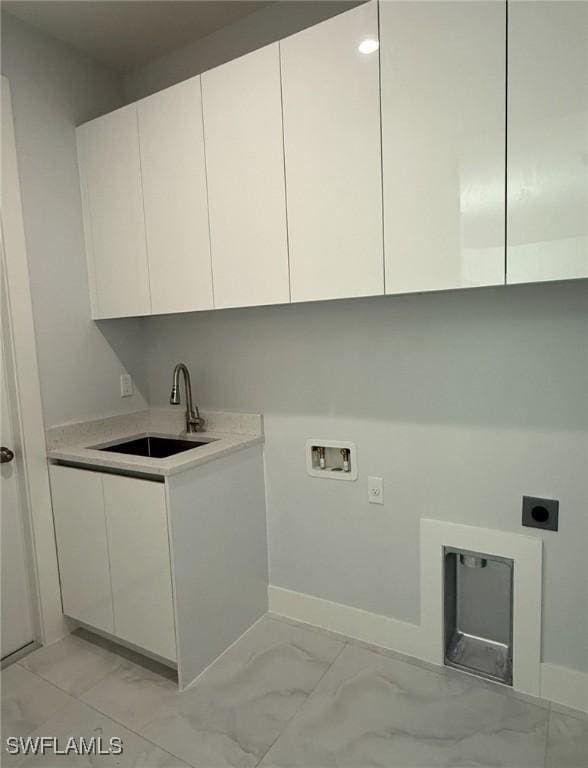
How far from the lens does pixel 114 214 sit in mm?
2008

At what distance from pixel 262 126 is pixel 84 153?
996 millimetres

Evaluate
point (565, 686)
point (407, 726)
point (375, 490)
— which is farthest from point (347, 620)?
point (565, 686)

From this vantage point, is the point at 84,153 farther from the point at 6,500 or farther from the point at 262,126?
the point at 6,500

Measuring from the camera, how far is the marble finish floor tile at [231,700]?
146 cm

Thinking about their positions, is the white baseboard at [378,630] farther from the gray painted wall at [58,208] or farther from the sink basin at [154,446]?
the gray painted wall at [58,208]

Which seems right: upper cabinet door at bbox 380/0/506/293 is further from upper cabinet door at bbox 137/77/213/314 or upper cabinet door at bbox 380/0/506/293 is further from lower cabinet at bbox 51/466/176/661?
lower cabinet at bbox 51/466/176/661

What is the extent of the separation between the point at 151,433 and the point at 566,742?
210 cm

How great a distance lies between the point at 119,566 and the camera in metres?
1.82

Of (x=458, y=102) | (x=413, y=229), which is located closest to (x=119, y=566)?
(x=413, y=229)

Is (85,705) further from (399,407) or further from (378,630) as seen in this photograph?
(399,407)

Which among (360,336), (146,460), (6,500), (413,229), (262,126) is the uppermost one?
(262,126)

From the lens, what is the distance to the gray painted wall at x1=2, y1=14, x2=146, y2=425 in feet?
6.22

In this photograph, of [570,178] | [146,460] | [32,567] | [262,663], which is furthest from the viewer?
[32,567]

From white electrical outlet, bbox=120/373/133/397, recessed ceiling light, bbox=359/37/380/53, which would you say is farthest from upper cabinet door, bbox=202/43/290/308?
white electrical outlet, bbox=120/373/133/397
